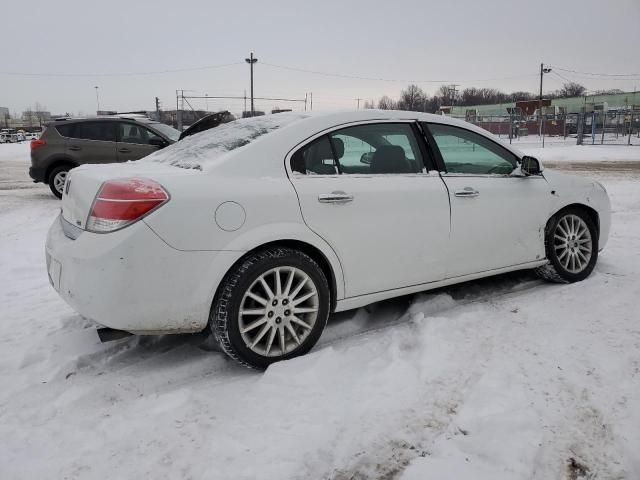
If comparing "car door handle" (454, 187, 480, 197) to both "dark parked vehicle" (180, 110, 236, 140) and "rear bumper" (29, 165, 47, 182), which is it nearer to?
"dark parked vehicle" (180, 110, 236, 140)

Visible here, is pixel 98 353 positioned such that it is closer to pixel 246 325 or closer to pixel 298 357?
Result: pixel 246 325

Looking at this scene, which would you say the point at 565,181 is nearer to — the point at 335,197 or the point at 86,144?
the point at 335,197

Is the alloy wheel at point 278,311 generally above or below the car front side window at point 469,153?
below

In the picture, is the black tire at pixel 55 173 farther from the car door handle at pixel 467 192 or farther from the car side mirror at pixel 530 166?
the car side mirror at pixel 530 166

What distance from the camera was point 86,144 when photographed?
1034cm

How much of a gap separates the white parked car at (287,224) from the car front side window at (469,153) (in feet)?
0.04

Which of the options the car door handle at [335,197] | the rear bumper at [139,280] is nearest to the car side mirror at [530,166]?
the car door handle at [335,197]

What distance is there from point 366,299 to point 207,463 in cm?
152

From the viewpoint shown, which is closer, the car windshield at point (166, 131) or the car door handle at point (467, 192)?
the car door handle at point (467, 192)

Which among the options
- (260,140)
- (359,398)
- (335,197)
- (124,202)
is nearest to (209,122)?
(260,140)

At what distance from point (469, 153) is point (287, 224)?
1.79m

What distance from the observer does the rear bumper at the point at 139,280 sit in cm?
262

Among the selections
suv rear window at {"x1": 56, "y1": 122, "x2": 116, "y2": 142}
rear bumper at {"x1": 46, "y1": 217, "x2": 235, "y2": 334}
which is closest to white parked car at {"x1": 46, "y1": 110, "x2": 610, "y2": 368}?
rear bumper at {"x1": 46, "y1": 217, "x2": 235, "y2": 334}

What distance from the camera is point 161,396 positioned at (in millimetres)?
2732
